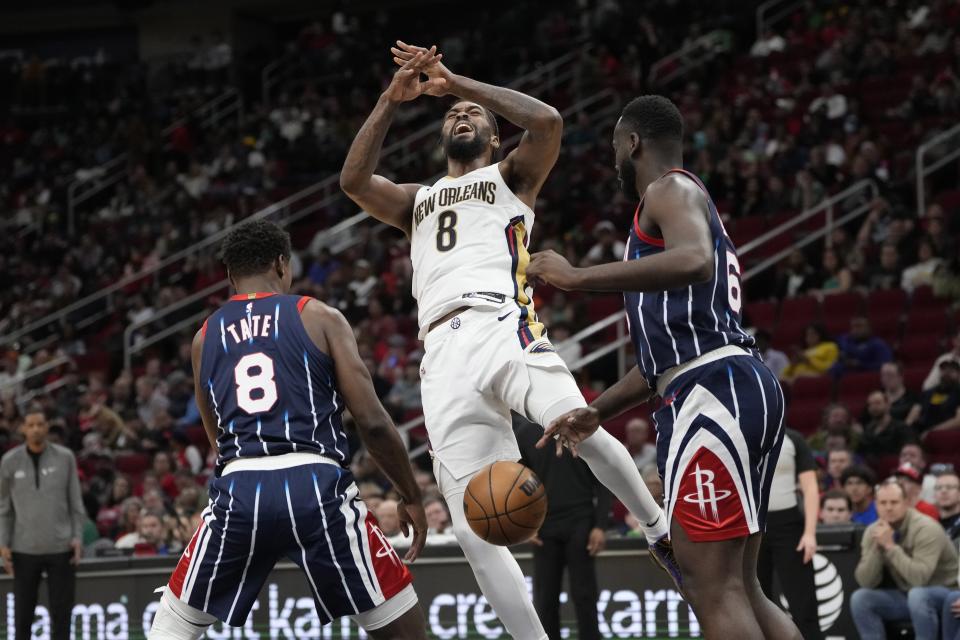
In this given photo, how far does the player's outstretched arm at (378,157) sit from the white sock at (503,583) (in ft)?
4.80

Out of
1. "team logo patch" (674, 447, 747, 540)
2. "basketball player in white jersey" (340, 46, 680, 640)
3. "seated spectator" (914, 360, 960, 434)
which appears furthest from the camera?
"seated spectator" (914, 360, 960, 434)

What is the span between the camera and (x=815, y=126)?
57.7ft

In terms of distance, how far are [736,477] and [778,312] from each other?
10.6 metres

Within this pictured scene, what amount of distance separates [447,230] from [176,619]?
2.07 m

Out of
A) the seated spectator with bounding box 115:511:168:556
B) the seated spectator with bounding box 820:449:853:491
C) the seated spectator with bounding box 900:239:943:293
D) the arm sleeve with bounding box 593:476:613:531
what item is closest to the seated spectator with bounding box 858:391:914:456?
the seated spectator with bounding box 820:449:853:491

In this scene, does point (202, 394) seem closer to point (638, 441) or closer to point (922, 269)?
point (638, 441)

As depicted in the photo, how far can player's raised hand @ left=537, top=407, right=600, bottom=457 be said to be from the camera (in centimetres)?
502

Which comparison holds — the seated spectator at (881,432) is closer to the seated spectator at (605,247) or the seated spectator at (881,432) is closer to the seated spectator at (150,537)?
the seated spectator at (605,247)

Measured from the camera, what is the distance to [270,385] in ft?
16.6

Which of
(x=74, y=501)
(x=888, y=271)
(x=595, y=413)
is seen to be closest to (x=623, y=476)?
(x=595, y=413)

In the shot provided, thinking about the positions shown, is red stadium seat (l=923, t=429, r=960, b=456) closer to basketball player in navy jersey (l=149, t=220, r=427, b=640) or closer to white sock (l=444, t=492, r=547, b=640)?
white sock (l=444, t=492, r=547, b=640)

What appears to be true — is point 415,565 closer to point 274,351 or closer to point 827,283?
point 274,351

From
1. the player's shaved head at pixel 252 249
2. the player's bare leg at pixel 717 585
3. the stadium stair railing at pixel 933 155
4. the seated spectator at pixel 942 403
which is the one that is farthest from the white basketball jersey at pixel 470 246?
the stadium stair railing at pixel 933 155

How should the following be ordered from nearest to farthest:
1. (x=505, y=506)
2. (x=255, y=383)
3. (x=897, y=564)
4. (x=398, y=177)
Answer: (x=255, y=383), (x=505, y=506), (x=897, y=564), (x=398, y=177)
